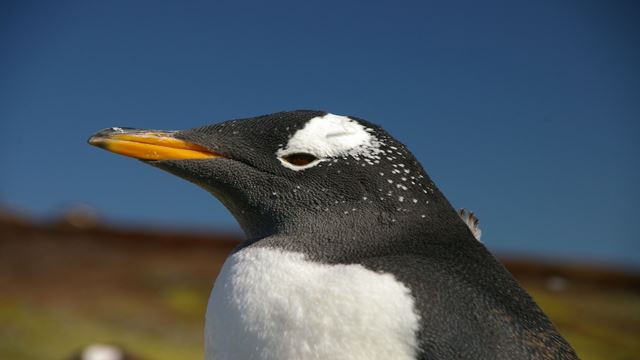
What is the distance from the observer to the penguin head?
1.84m

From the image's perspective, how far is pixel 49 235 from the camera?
1478 centimetres

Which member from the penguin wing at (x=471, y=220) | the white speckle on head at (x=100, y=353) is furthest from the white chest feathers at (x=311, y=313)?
the white speckle on head at (x=100, y=353)

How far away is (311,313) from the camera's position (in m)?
1.63

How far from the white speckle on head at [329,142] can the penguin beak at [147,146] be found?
25 cm

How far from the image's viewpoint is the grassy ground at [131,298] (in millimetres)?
9047

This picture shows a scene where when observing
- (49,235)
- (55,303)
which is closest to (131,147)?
(55,303)

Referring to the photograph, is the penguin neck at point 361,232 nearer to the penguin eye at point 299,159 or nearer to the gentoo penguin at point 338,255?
the gentoo penguin at point 338,255

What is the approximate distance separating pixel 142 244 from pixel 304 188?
1337 cm

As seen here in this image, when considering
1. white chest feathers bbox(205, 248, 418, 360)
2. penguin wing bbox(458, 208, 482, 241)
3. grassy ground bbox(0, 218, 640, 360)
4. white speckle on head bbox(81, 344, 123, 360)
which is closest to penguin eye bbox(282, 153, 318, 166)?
white chest feathers bbox(205, 248, 418, 360)

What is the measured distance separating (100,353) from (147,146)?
4962mm

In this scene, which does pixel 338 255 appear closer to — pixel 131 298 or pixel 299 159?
pixel 299 159

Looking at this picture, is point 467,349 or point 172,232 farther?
point 172,232

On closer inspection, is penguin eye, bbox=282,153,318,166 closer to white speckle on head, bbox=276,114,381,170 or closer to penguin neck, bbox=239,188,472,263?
white speckle on head, bbox=276,114,381,170

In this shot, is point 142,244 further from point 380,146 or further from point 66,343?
point 380,146
